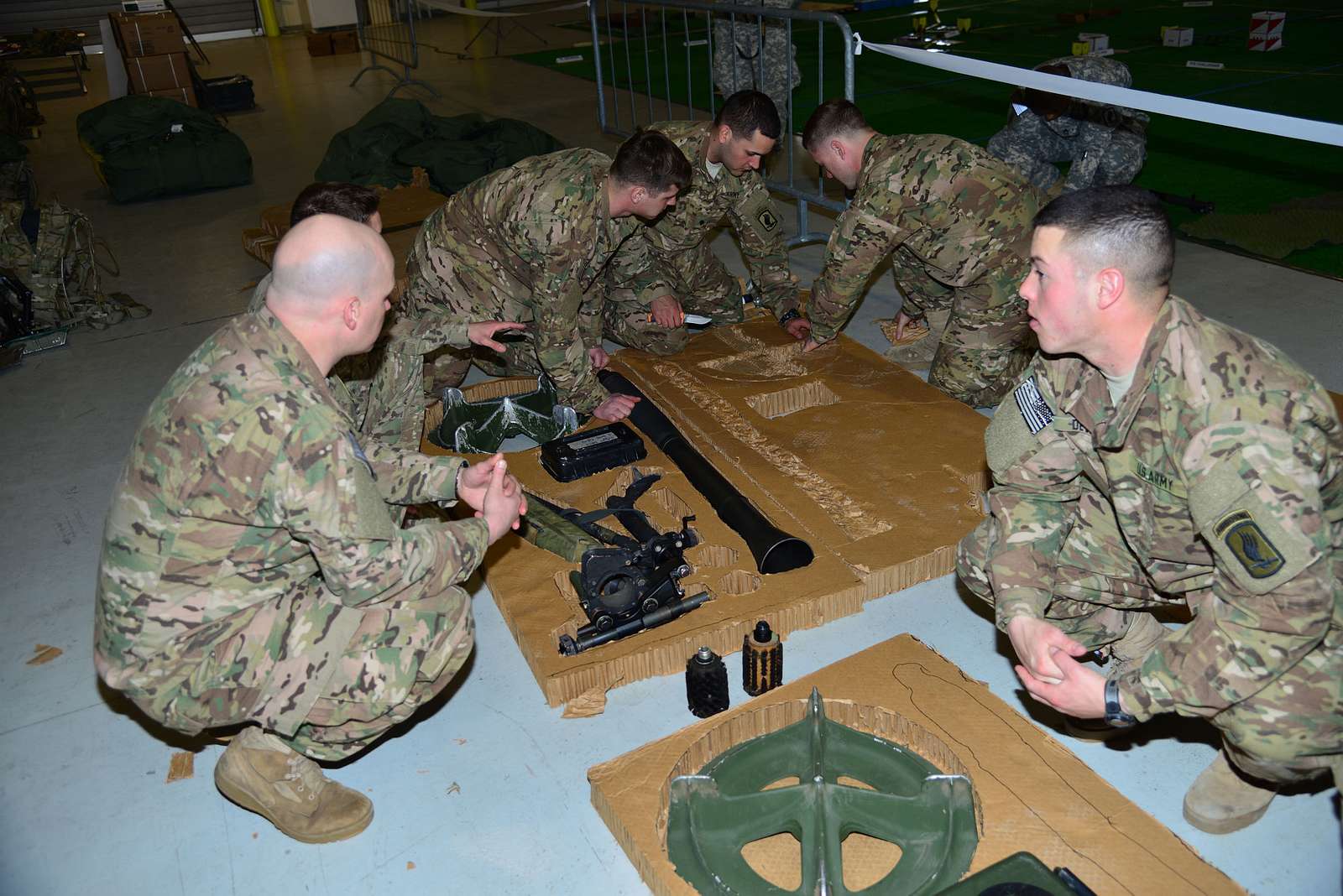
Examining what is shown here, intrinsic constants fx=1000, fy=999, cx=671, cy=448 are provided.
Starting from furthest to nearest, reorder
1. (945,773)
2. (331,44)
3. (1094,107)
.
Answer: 1. (331,44)
2. (1094,107)
3. (945,773)

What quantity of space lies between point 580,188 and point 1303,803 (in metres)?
2.94

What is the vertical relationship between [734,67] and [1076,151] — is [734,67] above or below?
above

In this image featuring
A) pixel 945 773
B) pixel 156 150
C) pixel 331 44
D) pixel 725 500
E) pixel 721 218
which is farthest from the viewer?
pixel 331 44

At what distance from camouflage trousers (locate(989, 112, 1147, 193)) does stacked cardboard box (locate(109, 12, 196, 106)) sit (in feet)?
29.6

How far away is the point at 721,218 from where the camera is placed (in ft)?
15.0

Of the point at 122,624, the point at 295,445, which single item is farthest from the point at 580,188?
the point at 122,624

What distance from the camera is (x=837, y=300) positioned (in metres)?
4.05

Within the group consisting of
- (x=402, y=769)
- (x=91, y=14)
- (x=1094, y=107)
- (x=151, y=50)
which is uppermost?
(x=91, y=14)

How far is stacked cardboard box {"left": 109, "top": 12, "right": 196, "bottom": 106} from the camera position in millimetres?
10539

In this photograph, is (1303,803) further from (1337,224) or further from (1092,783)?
(1337,224)

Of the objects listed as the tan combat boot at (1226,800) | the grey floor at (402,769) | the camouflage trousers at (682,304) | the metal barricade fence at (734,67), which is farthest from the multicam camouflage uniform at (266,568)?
the metal barricade fence at (734,67)

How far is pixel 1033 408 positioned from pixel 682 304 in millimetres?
2681

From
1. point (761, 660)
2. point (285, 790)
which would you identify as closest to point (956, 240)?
point (761, 660)

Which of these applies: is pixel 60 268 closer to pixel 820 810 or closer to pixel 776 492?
pixel 776 492
